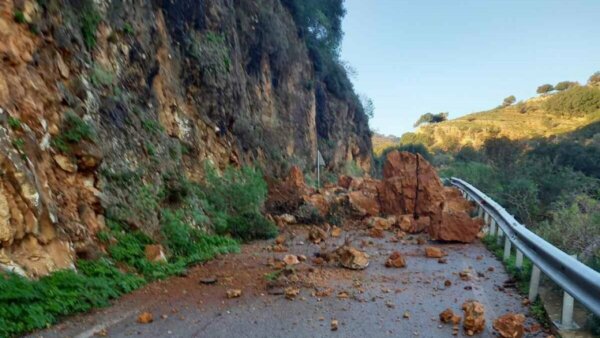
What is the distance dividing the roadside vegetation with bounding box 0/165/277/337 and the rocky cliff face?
0.23 metres

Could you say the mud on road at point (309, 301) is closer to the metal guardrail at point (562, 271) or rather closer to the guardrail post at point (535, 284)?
the guardrail post at point (535, 284)

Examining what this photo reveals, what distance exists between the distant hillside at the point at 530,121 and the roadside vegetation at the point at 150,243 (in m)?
45.7

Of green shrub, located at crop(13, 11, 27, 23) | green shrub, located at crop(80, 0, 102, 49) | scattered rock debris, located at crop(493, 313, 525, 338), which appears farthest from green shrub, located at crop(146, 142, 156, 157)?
scattered rock debris, located at crop(493, 313, 525, 338)

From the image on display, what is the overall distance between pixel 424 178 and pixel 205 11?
28.8 feet

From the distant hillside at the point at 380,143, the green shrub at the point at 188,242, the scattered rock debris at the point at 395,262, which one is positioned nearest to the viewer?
the scattered rock debris at the point at 395,262

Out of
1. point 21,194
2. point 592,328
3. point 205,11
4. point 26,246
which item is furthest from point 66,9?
point 592,328

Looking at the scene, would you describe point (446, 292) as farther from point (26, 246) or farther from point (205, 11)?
point (205, 11)

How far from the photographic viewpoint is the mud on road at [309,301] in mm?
3939

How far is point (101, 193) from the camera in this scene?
21.7 ft

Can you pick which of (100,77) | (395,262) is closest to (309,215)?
(395,262)

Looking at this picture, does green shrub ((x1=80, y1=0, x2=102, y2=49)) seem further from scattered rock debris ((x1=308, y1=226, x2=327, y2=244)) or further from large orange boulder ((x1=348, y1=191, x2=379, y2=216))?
large orange boulder ((x1=348, y1=191, x2=379, y2=216))

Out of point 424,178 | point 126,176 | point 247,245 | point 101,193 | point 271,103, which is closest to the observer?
point 101,193

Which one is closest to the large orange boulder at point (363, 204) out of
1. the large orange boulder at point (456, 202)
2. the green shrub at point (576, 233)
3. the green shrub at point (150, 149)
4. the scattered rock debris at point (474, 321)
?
the large orange boulder at point (456, 202)

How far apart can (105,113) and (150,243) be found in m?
2.73
